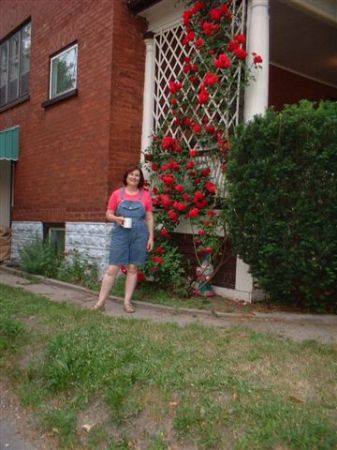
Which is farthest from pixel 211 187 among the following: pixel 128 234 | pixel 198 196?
pixel 128 234

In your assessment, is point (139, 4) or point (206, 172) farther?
point (139, 4)

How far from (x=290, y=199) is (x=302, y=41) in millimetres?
4002

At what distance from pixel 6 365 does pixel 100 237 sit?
11.8ft

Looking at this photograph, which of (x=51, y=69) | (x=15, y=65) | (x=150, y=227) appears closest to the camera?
(x=150, y=227)

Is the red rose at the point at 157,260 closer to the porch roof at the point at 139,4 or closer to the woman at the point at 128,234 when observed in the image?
the woman at the point at 128,234

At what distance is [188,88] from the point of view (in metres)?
6.80

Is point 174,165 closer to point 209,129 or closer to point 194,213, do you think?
point 209,129

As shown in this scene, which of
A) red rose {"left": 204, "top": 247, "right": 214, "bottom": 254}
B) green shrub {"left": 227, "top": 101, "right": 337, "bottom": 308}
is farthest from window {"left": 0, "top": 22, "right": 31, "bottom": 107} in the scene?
green shrub {"left": 227, "top": 101, "right": 337, "bottom": 308}

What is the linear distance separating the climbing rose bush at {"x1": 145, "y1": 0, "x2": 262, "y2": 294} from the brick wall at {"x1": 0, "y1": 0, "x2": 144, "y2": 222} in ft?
3.48

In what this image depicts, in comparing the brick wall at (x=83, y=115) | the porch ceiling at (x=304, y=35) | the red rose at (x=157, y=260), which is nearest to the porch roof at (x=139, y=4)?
the porch ceiling at (x=304, y=35)

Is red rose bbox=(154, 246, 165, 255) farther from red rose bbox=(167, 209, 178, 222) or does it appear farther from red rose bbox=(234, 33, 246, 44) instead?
red rose bbox=(234, 33, 246, 44)

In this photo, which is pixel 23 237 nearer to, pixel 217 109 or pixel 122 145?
pixel 122 145

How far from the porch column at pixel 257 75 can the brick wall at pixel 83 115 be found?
215 cm

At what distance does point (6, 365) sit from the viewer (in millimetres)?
4316
